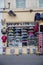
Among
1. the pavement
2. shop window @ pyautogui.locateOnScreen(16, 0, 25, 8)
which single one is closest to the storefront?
shop window @ pyautogui.locateOnScreen(16, 0, 25, 8)

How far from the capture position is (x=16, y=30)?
74.2 feet

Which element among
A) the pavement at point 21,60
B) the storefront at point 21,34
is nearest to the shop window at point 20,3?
the storefront at point 21,34

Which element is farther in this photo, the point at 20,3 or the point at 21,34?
the point at 20,3

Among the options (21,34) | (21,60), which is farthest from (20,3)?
(21,60)

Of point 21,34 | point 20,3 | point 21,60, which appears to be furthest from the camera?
point 20,3

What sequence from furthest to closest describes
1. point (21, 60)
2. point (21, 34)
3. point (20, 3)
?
point (20, 3) → point (21, 34) → point (21, 60)

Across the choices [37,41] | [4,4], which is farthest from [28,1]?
[37,41]

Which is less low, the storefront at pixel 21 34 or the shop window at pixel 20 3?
the shop window at pixel 20 3

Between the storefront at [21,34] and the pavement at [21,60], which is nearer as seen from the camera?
the pavement at [21,60]

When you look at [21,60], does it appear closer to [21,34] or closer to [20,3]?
[21,34]

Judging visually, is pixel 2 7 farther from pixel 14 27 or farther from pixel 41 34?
pixel 41 34

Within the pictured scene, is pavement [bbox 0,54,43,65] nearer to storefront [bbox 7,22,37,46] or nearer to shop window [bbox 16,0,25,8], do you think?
storefront [bbox 7,22,37,46]

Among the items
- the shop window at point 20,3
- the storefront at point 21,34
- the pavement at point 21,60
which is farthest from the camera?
the shop window at point 20,3

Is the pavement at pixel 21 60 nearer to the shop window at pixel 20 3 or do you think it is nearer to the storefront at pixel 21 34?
the storefront at pixel 21 34
